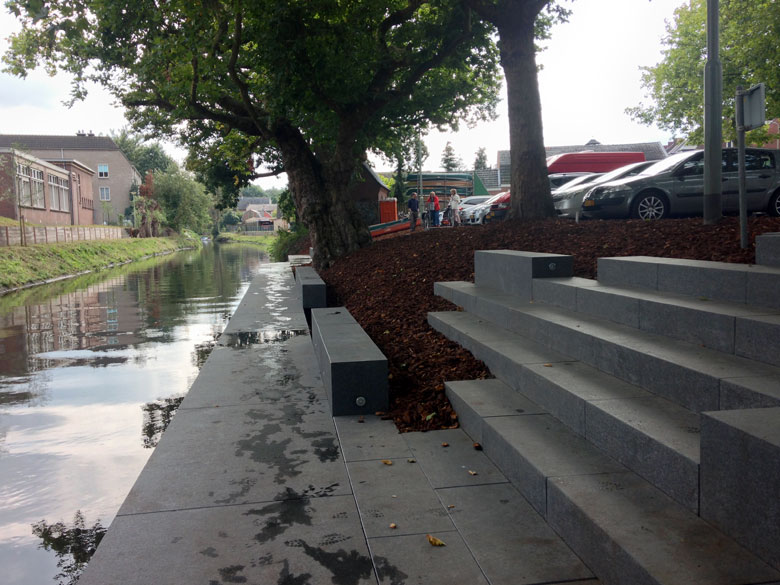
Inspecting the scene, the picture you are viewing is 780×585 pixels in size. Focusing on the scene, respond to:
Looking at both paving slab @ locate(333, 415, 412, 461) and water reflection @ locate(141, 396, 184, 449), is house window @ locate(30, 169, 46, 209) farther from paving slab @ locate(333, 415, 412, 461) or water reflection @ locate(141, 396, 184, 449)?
paving slab @ locate(333, 415, 412, 461)

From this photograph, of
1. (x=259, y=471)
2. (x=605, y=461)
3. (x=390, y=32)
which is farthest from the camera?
(x=390, y=32)

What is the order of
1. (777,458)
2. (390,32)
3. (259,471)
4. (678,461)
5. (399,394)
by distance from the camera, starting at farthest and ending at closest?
(390,32), (399,394), (259,471), (678,461), (777,458)

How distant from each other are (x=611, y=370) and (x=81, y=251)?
35.1 meters

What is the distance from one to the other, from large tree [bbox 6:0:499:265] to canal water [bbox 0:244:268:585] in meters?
4.78

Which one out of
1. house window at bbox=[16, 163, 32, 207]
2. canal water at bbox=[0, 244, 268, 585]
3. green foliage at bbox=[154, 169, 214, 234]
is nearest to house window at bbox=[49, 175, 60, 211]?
house window at bbox=[16, 163, 32, 207]

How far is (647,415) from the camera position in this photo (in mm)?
3578

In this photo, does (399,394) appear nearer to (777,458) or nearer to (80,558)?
(80,558)

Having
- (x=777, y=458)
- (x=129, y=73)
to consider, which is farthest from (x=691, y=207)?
(x=129, y=73)

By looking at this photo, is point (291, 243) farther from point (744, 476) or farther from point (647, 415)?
point (744, 476)

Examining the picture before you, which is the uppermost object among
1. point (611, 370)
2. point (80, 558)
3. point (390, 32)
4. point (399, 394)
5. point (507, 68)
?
point (390, 32)

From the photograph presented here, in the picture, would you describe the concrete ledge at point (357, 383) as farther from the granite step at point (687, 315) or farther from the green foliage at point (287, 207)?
the green foliage at point (287, 207)

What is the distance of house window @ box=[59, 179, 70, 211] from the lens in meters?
59.0

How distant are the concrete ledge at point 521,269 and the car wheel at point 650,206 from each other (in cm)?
521

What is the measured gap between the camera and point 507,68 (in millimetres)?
12773
